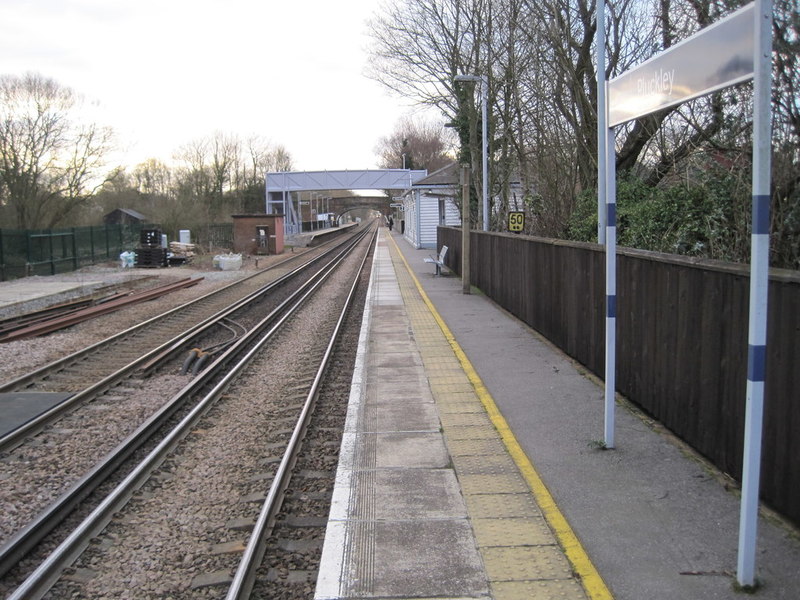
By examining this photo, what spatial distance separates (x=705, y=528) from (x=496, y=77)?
20.4 metres

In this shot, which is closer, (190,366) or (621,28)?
(190,366)

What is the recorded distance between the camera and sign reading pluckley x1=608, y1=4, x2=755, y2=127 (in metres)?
3.40

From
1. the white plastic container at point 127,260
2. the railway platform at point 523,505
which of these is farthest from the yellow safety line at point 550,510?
the white plastic container at point 127,260

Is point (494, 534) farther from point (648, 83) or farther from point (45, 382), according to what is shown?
point (45, 382)

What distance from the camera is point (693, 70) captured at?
388 cm

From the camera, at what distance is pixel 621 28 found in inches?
Result: 548

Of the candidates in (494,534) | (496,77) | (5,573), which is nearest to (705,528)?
(494,534)

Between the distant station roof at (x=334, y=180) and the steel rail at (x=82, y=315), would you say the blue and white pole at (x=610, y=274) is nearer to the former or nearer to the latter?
the steel rail at (x=82, y=315)

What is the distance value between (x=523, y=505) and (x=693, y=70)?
286 cm

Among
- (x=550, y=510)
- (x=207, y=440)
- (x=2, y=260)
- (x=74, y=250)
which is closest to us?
(x=550, y=510)

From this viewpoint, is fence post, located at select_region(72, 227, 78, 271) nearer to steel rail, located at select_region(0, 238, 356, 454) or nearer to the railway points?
steel rail, located at select_region(0, 238, 356, 454)

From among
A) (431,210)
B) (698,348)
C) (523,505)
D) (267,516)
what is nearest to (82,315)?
(267,516)

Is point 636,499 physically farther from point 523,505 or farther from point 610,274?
point 610,274

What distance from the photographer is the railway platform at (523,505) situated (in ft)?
11.8
